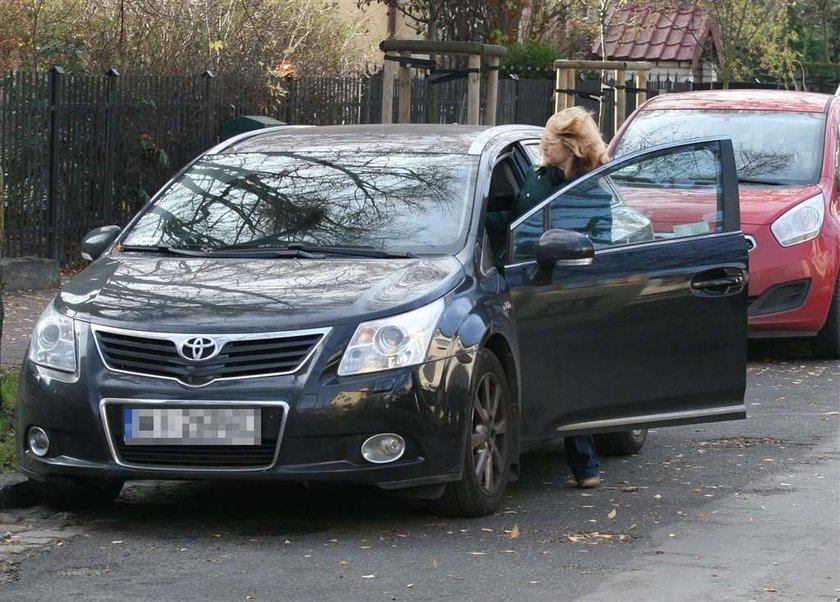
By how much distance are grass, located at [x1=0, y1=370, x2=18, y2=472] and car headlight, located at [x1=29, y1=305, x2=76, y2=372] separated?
88 cm

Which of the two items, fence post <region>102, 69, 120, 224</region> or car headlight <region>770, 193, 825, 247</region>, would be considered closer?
car headlight <region>770, 193, 825, 247</region>

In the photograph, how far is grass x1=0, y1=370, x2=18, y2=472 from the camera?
7.69 metres

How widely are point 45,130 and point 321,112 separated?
480 centimetres

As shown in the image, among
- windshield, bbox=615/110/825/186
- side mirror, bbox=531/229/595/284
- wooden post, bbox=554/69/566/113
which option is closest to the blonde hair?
side mirror, bbox=531/229/595/284

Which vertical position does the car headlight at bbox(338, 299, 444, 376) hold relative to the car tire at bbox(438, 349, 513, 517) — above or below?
A: above

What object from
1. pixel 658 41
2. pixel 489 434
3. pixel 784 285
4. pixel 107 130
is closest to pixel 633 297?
pixel 489 434

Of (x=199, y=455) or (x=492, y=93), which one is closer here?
(x=199, y=455)

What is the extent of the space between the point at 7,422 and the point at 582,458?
284cm

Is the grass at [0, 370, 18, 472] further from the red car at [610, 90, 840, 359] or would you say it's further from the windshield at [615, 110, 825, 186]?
the windshield at [615, 110, 825, 186]

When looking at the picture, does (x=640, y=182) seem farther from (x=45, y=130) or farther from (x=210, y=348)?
(x=45, y=130)

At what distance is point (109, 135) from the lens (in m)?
16.4

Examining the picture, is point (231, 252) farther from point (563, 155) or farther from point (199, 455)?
point (563, 155)

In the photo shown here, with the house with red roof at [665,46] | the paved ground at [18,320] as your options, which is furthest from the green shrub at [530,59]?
the paved ground at [18,320]

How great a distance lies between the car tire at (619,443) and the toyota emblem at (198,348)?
2.92m
